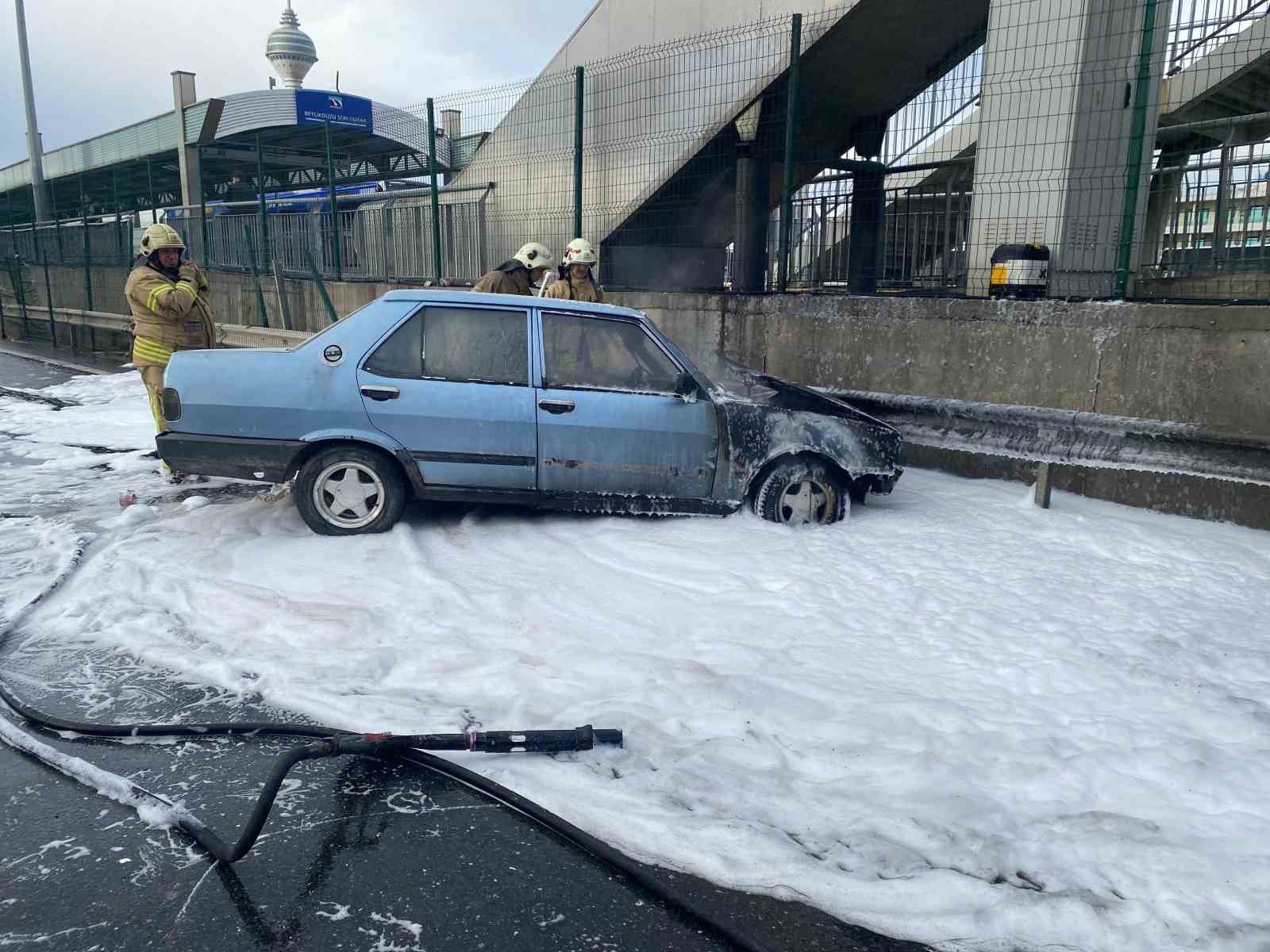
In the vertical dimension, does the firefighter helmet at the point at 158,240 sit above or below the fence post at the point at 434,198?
below

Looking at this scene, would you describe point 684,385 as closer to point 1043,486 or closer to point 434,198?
point 1043,486

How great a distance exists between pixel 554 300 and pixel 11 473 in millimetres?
4862

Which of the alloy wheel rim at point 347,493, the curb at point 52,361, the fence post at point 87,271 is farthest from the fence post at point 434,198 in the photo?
the fence post at point 87,271

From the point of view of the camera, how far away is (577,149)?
10672mm

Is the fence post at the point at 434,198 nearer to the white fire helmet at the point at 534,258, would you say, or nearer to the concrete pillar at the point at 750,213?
the concrete pillar at the point at 750,213

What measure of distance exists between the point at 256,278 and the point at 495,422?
38.0 ft

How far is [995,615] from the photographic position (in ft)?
14.7

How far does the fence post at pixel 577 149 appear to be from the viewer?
10.6 meters

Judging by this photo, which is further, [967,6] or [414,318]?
[967,6]

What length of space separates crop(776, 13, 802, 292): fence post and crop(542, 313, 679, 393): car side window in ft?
12.2

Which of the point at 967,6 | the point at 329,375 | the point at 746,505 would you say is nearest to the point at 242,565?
the point at 329,375

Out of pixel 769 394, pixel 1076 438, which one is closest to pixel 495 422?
pixel 769 394

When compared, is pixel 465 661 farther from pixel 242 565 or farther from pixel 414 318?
pixel 414 318

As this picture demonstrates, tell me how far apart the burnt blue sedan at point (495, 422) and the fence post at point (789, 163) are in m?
3.62
